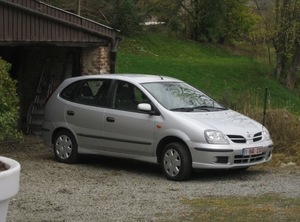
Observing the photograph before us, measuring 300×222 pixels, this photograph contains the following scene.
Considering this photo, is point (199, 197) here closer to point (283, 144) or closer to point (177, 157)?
point (177, 157)

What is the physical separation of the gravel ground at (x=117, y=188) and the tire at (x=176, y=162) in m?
0.15

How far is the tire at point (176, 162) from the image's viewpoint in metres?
10.3

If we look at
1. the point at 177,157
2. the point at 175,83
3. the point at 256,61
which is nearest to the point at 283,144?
the point at 175,83

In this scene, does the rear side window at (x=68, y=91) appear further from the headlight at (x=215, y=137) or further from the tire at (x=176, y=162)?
the headlight at (x=215, y=137)

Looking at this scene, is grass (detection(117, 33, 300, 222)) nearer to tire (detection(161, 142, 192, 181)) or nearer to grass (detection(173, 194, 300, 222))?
grass (detection(173, 194, 300, 222))

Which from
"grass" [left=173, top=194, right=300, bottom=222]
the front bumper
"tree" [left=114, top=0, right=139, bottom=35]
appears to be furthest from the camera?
"tree" [left=114, top=0, right=139, bottom=35]

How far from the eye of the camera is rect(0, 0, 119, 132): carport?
46.9ft

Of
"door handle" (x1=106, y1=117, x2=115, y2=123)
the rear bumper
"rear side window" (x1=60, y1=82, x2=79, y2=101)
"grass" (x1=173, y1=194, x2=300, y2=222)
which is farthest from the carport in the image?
"grass" (x1=173, y1=194, x2=300, y2=222)

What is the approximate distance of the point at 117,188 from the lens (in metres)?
9.79

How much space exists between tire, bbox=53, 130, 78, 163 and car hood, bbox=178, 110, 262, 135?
8.11ft

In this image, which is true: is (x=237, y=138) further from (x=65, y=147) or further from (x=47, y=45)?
(x=47, y=45)

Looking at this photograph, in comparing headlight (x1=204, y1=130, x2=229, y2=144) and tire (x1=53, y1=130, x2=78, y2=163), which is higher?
headlight (x1=204, y1=130, x2=229, y2=144)

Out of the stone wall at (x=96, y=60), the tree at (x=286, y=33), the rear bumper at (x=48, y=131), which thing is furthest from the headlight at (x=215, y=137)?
the tree at (x=286, y=33)

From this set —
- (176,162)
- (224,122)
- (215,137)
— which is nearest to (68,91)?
(176,162)
